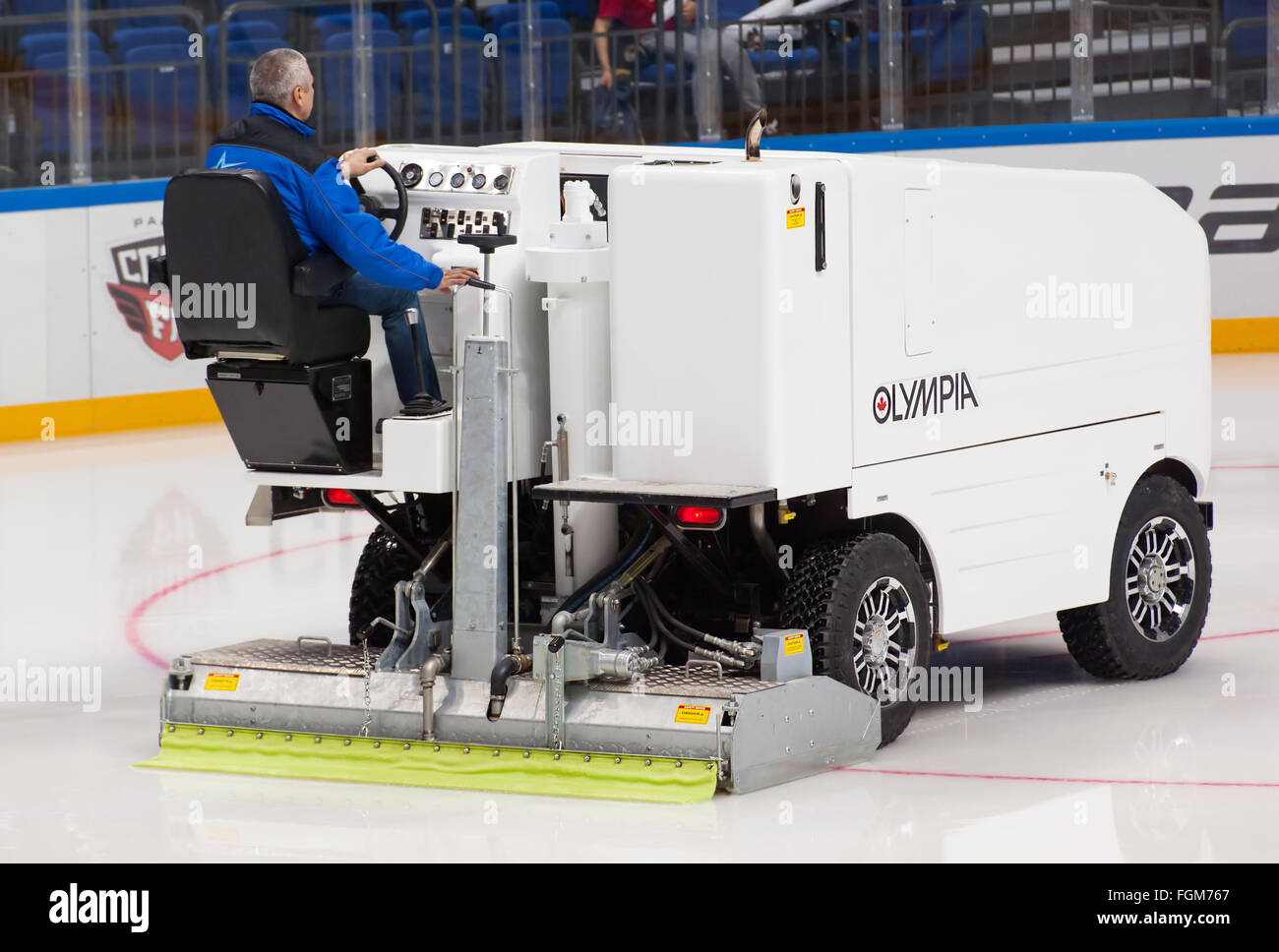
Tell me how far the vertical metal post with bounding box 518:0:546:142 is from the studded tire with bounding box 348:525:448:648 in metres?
8.73

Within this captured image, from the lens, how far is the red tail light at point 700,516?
566 centimetres

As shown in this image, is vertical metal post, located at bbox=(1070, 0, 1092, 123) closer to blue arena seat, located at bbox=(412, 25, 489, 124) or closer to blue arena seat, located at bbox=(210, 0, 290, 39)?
blue arena seat, located at bbox=(412, 25, 489, 124)

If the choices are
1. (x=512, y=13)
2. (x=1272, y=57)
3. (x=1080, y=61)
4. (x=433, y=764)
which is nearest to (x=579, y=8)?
(x=512, y=13)

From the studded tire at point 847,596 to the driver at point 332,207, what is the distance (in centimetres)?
115

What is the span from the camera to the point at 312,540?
10234mm

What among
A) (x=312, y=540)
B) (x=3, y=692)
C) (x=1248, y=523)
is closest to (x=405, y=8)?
(x=312, y=540)

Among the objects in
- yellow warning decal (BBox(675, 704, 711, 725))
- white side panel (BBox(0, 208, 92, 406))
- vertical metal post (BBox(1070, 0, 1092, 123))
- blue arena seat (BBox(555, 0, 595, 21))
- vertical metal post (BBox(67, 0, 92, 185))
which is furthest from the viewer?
blue arena seat (BBox(555, 0, 595, 21))

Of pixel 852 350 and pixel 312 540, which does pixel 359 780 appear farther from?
pixel 312 540

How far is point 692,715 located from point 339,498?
4.64ft

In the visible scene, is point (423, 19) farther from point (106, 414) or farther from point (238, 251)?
point (238, 251)

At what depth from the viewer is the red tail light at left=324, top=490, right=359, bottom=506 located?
6254mm

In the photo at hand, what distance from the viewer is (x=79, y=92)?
13.7 m

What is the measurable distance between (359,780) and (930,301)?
2.15 meters

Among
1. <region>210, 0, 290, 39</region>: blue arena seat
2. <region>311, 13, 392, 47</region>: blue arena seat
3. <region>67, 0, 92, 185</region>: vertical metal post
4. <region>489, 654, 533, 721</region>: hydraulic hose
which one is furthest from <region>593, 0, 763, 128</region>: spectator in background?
<region>489, 654, 533, 721</region>: hydraulic hose
